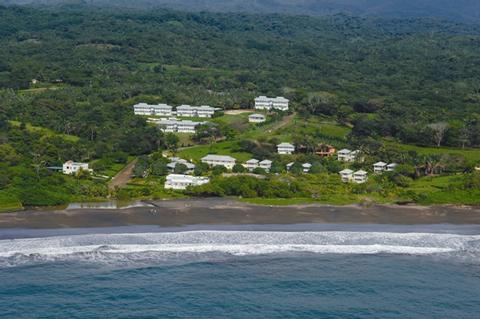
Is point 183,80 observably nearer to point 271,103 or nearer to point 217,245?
point 271,103

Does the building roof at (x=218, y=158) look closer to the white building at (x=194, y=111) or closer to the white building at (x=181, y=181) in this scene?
the white building at (x=181, y=181)

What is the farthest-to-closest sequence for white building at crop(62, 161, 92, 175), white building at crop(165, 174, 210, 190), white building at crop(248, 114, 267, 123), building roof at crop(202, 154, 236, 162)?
white building at crop(248, 114, 267, 123) < building roof at crop(202, 154, 236, 162) < white building at crop(62, 161, 92, 175) < white building at crop(165, 174, 210, 190)

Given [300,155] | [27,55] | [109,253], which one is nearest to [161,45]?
[27,55]

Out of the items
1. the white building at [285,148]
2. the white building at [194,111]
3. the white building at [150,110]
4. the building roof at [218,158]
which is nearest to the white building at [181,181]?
the building roof at [218,158]

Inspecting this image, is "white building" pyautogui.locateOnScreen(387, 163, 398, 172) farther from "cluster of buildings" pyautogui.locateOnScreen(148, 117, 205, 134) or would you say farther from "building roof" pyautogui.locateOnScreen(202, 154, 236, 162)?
"cluster of buildings" pyautogui.locateOnScreen(148, 117, 205, 134)

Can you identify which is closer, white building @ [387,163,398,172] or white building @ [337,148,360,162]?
white building @ [387,163,398,172]

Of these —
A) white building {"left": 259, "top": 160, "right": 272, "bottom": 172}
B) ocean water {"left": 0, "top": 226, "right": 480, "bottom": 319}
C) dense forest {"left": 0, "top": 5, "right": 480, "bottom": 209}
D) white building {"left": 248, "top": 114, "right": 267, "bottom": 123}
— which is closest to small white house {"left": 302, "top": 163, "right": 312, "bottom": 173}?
A: white building {"left": 259, "top": 160, "right": 272, "bottom": 172}

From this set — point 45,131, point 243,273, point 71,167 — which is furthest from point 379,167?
point 45,131

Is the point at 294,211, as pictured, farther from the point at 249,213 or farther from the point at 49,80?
the point at 49,80
